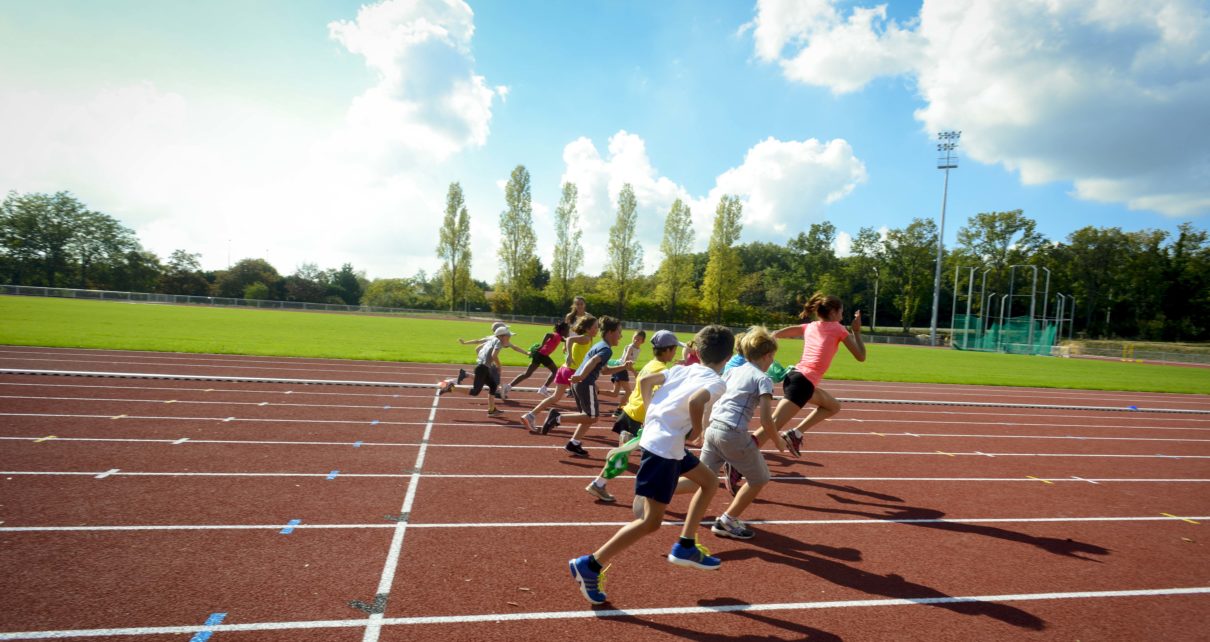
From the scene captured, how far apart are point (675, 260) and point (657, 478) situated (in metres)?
61.7

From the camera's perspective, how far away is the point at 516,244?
70.0m

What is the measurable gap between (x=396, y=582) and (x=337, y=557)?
66 cm

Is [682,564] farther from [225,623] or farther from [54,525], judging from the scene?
[54,525]

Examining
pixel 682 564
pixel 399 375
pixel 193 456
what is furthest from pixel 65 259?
pixel 682 564

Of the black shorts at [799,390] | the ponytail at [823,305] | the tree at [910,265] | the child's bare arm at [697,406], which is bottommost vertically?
the black shorts at [799,390]

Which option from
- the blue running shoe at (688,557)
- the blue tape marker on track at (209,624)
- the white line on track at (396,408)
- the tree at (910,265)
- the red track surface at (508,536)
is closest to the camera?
the blue tape marker on track at (209,624)

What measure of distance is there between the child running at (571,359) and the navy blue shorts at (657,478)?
4.39 meters

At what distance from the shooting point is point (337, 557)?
13.8 ft

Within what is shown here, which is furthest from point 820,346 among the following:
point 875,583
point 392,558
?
point 392,558

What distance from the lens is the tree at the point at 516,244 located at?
221 feet

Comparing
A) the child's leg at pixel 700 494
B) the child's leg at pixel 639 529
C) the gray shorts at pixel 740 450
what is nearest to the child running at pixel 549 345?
the gray shorts at pixel 740 450

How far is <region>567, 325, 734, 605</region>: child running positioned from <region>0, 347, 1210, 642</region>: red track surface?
27cm

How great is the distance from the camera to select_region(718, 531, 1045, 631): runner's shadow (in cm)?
387

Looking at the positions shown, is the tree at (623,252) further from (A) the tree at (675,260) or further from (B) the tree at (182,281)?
(B) the tree at (182,281)
